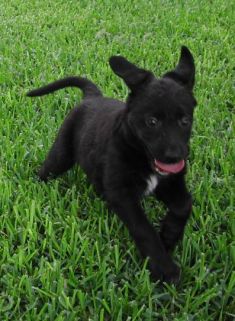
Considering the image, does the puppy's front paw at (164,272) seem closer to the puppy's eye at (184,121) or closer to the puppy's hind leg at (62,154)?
the puppy's eye at (184,121)

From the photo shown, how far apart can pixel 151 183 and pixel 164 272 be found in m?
0.50

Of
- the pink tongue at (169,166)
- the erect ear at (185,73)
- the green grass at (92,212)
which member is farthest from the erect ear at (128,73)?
the green grass at (92,212)

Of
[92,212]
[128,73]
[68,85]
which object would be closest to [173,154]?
[128,73]

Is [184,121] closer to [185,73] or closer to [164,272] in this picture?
[185,73]

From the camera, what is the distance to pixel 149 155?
8.93 ft

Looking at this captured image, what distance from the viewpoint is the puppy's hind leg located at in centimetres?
350

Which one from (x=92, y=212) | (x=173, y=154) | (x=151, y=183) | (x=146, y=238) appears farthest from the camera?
(x=92, y=212)

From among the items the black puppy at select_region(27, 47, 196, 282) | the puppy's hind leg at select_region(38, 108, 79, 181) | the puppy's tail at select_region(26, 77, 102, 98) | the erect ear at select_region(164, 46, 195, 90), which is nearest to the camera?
the black puppy at select_region(27, 47, 196, 282)

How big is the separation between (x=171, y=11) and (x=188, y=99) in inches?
202

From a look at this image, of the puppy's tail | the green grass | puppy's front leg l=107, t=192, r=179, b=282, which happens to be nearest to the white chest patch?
puppy's front leg l=107, t=192, r=179, b=282

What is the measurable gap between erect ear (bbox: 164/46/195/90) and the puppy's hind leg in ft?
2.86

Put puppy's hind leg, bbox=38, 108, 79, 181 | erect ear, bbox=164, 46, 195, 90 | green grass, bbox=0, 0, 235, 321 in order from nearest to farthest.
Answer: green grass, bbox=0, 0, 235, 321
erect ear, bbox=164, 46, 195, 90
puppy's hind leg, bbox=38, 108, 79, 181

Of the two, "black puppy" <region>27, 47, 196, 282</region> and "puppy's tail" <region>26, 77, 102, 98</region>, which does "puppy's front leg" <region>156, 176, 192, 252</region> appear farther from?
"puppy's tail" <region>26, 77, 102, 98</region>

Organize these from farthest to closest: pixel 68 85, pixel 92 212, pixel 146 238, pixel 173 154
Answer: pixel 68 85, pixel 92 212, pixel 146 238, pixel 173 154
